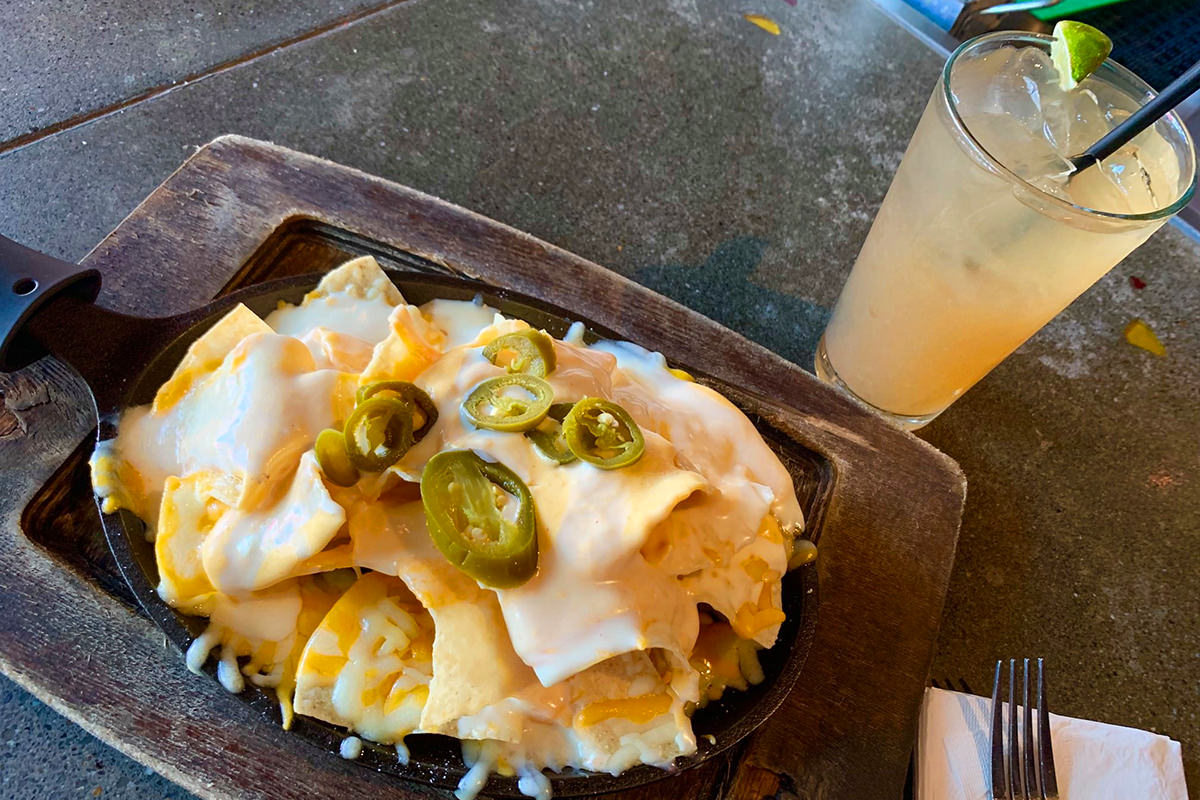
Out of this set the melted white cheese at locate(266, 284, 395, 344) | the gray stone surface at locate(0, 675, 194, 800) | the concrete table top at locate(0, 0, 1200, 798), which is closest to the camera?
the gray stone surface at locate(0, 675, 194, 800)

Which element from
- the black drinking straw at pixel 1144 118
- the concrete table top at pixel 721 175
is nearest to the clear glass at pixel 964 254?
the black drinking straw at pixel 1144 118

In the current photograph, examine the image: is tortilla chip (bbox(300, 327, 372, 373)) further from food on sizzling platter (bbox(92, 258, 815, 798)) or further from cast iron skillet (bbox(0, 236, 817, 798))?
cast iron skillet (bbox(0, 236, 817, 798))

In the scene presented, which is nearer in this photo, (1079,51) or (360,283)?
→ (1079,51)

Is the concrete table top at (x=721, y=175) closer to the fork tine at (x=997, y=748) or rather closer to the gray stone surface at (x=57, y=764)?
the fork tine at (x=997, y=748)

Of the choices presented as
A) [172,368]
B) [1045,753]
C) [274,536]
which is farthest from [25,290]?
[1045,753]

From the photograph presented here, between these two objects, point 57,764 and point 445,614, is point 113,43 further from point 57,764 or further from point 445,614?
point 445,614

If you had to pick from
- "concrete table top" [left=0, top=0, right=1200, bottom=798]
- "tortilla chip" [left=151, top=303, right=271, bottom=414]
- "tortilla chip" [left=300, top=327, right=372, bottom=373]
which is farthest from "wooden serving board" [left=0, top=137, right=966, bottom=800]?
"tortilla chip" [left=300, top=327, right=372, bottom=373]
